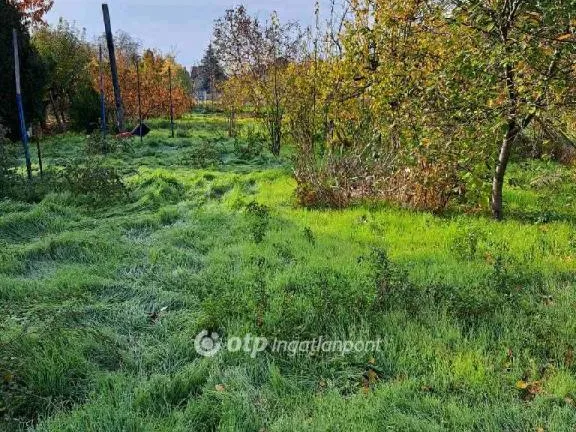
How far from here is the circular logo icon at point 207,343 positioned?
338 cm

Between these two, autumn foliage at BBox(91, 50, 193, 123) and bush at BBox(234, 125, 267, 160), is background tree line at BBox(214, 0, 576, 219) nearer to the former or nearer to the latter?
bush at BBox(234, 125, 267, 160)

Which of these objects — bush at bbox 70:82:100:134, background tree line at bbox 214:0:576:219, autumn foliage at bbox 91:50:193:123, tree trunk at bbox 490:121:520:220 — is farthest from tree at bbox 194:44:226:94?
tree trunk at bbox 490:121:520:220

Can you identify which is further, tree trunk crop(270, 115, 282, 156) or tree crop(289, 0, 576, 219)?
tree trunk crop(270, 115, 282, 156)

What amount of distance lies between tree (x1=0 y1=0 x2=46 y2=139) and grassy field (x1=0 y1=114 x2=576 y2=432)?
12.9 metres

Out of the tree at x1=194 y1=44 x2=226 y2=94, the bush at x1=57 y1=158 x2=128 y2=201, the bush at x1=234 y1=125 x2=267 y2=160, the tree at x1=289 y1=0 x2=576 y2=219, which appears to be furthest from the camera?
the tree at x1=194 y1=44 x2=226 y2=94

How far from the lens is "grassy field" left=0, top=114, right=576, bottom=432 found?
8.92 ft

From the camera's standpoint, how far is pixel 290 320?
11.9ft

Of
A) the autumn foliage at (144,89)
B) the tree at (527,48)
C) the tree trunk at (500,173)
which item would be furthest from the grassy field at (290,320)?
the autumn foliage at (144,89)

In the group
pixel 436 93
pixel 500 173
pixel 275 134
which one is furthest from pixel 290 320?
pixel 275 134

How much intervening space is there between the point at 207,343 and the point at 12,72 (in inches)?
680

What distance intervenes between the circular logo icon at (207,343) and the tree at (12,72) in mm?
17013

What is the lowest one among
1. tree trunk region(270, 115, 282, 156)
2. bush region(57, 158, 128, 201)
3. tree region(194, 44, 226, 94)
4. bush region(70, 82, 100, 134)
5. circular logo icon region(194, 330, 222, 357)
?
circular logo icon region(194, 330, 222, 357)

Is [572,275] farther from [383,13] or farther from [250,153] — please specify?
[250,153]

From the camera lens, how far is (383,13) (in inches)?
299
